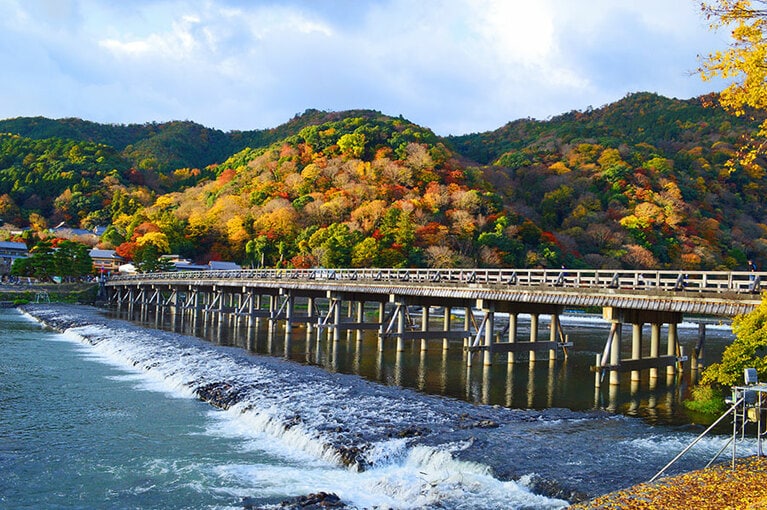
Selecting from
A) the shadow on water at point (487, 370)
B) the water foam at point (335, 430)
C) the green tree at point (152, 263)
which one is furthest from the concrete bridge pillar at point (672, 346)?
the green tree at point (152, 263)

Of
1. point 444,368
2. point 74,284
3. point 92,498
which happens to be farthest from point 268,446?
point 74,284

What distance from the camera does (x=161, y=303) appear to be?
56.9m

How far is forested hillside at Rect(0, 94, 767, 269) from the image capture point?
208 ft

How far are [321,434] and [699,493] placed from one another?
25.4 ft

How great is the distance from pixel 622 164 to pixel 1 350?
74.6 metres

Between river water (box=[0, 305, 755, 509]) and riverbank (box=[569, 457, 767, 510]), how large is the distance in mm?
862

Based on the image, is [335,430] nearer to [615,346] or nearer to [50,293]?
[615,346]

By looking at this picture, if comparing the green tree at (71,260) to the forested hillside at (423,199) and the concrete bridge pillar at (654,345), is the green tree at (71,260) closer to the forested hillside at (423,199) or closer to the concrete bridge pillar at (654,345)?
the forested hillside at (423,199)

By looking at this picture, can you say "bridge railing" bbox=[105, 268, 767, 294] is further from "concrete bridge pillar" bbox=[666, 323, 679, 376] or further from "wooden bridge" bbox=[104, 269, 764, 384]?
"concrete bridge pillar" bbox=[666, 323, 679, 376]

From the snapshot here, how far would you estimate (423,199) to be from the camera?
67.3 m

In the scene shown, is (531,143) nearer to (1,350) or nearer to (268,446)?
(1,350)

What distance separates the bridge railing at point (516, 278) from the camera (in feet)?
57.1

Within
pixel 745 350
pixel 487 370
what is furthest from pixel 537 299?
pixel 745 350

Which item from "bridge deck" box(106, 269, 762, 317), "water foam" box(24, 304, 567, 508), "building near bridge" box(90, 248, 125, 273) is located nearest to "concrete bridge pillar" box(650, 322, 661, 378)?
"bridge deck" box(106, 269, 762, 317)
